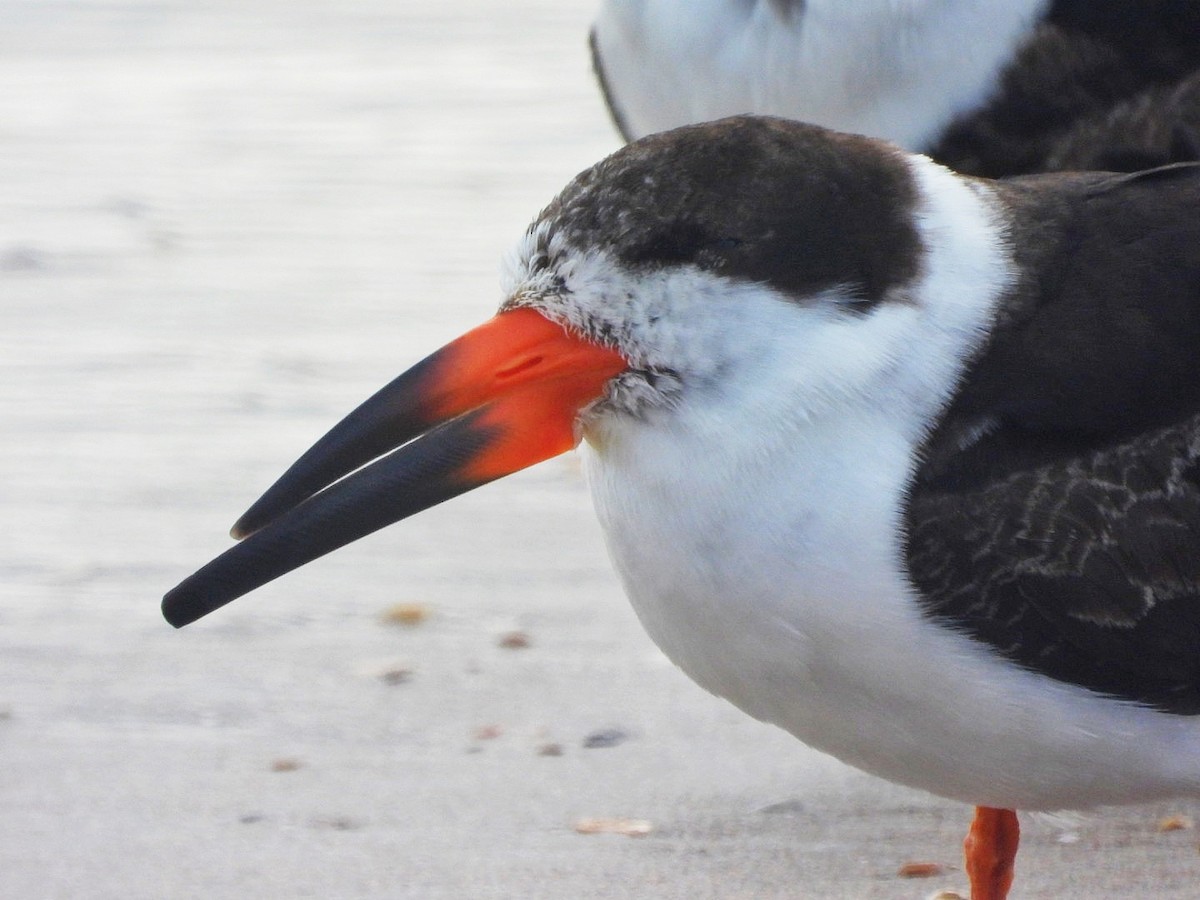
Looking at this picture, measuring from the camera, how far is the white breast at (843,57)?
455 cm

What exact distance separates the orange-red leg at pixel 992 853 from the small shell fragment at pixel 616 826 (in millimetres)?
607

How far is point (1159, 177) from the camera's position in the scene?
3484 mm

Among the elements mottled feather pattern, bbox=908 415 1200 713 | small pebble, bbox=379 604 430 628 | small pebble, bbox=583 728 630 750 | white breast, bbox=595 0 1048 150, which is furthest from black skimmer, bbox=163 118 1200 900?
small pebble, bbox=379 604 430 628

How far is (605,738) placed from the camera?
4324 millimetres

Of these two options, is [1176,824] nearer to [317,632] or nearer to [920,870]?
[920,870]

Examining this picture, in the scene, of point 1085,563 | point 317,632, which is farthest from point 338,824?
point 1085,563

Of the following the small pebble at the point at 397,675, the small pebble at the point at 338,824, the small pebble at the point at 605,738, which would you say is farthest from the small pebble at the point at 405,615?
the small pebble at the point at 338,824

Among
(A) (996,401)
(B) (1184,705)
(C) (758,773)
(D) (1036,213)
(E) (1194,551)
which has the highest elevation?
(D) (1036,213)

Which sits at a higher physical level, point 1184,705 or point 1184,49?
point 1184,49

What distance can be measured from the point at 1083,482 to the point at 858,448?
375 millimetres

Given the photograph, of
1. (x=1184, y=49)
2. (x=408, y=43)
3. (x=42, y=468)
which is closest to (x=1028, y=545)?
(x=1184, y=49)

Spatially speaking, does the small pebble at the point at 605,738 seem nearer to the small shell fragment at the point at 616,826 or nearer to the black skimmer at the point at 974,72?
the small shell fragment at the point at 616,826

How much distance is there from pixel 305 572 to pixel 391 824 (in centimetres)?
117

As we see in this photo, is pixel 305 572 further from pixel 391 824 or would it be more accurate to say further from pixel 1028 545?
pixel 1028 545
